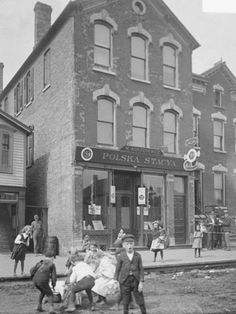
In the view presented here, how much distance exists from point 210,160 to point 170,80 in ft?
21.1

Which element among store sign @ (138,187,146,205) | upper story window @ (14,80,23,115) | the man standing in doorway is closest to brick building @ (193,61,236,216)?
the man standing in doorway

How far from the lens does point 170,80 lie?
79.9 ft

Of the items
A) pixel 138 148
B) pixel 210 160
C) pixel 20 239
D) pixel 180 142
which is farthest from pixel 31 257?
pixel 210 160

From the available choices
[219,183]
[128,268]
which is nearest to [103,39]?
[219,183]

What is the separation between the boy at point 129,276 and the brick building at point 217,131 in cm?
1969

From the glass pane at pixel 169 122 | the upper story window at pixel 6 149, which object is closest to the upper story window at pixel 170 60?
the glass pane at pixel 169 122

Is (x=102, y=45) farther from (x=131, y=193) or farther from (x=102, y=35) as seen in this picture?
(x=131, y=193)

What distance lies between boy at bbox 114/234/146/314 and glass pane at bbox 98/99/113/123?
13.3 meters

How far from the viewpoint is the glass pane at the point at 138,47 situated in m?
23.0

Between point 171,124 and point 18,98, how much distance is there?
1007cm

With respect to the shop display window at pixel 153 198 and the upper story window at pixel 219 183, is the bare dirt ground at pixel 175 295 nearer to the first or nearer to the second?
the shop display window at pixel 153 198

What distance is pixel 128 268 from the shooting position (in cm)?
843

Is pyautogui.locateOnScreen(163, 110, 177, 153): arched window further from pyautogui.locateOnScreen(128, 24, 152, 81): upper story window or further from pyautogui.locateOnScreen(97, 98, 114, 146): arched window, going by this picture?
pyautogui.locateOnScreen(97, 98, 114, 146): arched window

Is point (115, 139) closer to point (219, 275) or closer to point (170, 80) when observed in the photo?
point (170, 80)
